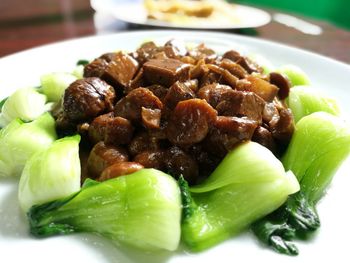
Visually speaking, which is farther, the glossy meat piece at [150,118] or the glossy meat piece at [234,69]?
the glossy meat piece at [234,69]

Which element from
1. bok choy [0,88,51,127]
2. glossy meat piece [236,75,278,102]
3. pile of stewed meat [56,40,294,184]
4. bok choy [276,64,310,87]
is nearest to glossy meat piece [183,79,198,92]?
pile of stewed meat [56,40,294,184]

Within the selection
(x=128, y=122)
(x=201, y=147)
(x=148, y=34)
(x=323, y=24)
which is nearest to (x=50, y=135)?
(x=128, y=122)

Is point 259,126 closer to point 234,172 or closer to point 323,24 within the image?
point 234,172

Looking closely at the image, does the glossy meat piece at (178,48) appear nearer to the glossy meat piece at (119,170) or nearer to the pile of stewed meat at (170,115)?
the pile of stewed meat at (170,115)

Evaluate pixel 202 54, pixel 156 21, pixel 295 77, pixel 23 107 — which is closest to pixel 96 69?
pixel 23 107

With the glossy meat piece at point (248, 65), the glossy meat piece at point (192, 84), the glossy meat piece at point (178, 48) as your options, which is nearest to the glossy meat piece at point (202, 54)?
the glossy meat piece at point (178, 48)
